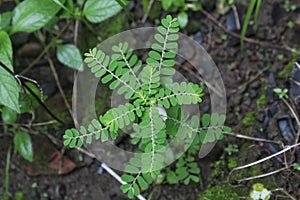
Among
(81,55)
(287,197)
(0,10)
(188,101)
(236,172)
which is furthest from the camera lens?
(0,10)

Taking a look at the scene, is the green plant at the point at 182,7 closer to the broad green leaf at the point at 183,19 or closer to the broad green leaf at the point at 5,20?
the broad green leaf at the point at 183,19

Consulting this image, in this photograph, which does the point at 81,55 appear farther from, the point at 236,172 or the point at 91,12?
the point at 236,172

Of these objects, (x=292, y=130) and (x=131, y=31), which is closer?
(x=292, y=130)

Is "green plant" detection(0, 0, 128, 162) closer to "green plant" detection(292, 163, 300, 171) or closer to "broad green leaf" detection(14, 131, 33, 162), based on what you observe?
"broad green leaf" detection(14, 131, 33, 162)

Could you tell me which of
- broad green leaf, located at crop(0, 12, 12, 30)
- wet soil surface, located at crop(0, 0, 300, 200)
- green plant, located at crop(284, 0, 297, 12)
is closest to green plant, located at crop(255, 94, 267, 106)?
wet soil surface, located at crop(0, 0, 300, 200)

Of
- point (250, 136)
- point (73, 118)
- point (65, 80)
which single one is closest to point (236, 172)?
point (250, 136)

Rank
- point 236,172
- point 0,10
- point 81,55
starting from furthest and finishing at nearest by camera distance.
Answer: point 0,10
point 81,55
point 236,172
